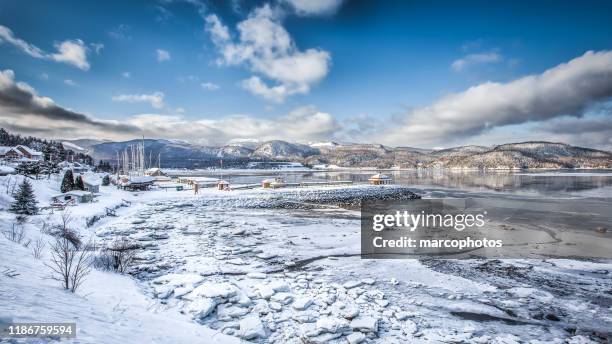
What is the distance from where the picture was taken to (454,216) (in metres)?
24.9

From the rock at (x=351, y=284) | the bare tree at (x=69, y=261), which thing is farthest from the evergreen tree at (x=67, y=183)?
the rock at (x=351, y=284)

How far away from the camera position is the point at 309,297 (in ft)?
29.3

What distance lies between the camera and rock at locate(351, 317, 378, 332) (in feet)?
23.8

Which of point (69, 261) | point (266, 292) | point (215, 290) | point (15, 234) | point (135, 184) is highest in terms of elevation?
point (135, 184)

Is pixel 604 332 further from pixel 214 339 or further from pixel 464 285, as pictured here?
pixel 214 339

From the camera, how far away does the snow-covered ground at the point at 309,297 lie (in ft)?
21.0

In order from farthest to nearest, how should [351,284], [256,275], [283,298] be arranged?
[256,275]
[351,284]
[283,298]

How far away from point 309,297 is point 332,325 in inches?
67.2

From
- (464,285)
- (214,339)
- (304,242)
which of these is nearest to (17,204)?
(304,242)

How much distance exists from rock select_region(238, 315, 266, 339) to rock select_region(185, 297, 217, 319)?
3.71 feet

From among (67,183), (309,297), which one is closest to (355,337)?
(309,297)

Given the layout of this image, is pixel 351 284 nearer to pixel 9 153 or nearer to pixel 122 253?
pixel 122 253

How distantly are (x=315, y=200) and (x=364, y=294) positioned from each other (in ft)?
92.4

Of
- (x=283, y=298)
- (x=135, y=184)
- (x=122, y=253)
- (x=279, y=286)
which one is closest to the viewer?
(x=283, y=298)
